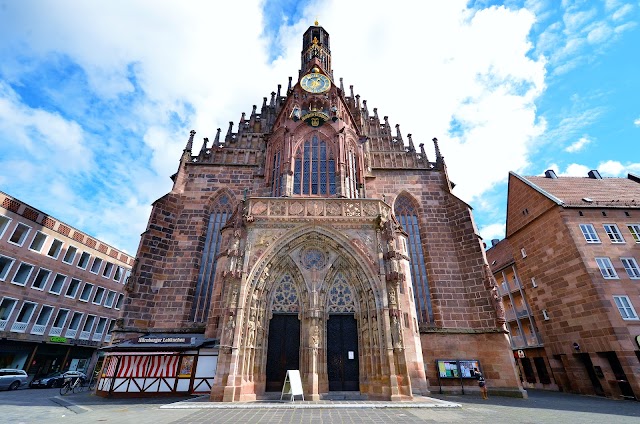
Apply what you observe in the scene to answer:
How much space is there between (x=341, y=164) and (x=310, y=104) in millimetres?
6788

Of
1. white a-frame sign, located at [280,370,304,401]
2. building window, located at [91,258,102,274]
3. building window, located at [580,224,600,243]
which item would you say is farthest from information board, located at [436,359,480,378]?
building window, located at [91,258,102,274]

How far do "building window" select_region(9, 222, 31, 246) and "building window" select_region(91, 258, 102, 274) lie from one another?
7.70 m

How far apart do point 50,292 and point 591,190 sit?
5065 centimetres

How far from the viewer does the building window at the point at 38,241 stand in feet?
94.7

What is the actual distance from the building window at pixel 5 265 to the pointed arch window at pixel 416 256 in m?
32.6

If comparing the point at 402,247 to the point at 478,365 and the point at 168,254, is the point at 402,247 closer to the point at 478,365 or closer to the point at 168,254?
the point at 478,365

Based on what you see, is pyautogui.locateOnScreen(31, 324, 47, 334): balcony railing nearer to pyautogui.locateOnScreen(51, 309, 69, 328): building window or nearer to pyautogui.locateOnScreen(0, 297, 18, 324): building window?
pyautogui.locateOnScreen(51, 309, 69, 328): building window

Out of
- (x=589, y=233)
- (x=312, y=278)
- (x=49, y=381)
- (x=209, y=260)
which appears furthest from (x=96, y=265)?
(x=589, y=233)

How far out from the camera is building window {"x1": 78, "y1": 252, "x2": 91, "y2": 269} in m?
33.2

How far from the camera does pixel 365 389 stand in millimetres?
13117

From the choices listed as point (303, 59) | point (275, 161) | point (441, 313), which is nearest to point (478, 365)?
point (441, 313)

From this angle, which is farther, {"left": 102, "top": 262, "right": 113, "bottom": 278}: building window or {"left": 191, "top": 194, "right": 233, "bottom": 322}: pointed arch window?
{"left": 102, "top": 262, "right": 113, "bottom": 278}: building window

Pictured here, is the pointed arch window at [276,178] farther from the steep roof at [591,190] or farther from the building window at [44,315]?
the building window at [44,315]

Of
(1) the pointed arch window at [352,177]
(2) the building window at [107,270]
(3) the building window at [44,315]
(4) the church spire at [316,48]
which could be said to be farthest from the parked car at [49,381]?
(4) the church spire at [316,48]
